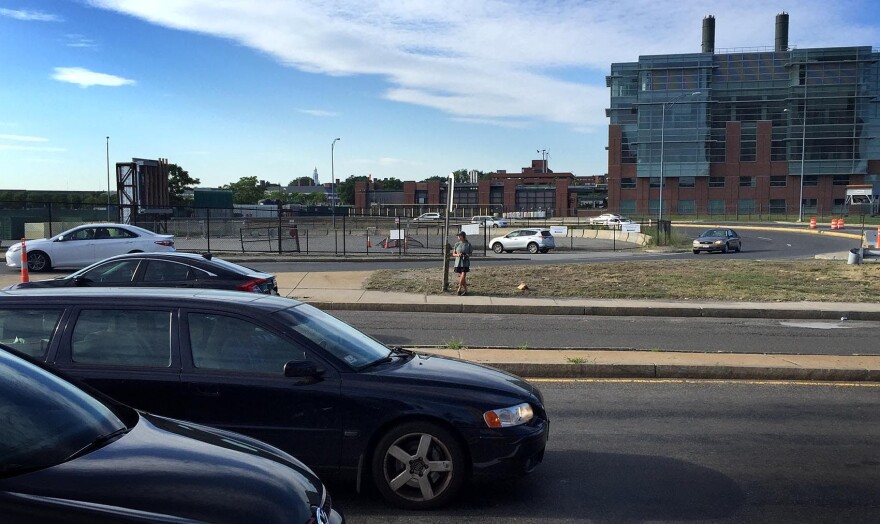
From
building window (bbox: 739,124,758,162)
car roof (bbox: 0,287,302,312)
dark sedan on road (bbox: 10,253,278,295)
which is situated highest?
building window (bbox: 739,124,758,162)

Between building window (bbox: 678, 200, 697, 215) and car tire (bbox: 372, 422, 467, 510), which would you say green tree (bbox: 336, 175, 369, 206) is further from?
car tire (bbox: 372, 422, 467, 510)

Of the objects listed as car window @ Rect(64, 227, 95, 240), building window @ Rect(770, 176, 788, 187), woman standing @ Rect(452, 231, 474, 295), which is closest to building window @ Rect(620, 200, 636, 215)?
building window @ Rect(770, 176, 788, 187)

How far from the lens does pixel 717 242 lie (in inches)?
1545

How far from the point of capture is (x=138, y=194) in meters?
41.2

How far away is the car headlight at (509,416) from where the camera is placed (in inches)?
198

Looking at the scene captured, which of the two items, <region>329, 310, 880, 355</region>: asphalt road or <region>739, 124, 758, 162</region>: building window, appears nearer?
<region>329, 310, 880, 355</region>: asphalt road

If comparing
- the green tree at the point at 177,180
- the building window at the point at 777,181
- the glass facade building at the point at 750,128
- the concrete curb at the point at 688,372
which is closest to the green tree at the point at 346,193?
the green tree at the point at 177,180

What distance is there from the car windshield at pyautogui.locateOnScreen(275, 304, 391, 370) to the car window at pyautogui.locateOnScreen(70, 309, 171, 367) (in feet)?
2.77

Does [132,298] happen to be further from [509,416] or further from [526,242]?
[526,242]

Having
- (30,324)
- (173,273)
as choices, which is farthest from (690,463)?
(173,273)

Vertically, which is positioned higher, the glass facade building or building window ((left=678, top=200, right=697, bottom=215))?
the glass facade building

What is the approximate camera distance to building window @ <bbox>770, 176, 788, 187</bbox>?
316ft

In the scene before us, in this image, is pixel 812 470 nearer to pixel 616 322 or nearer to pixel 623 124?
pixel 616 322

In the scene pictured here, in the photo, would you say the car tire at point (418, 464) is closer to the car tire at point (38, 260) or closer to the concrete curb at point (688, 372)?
the concrete curb at point (688, 372)
